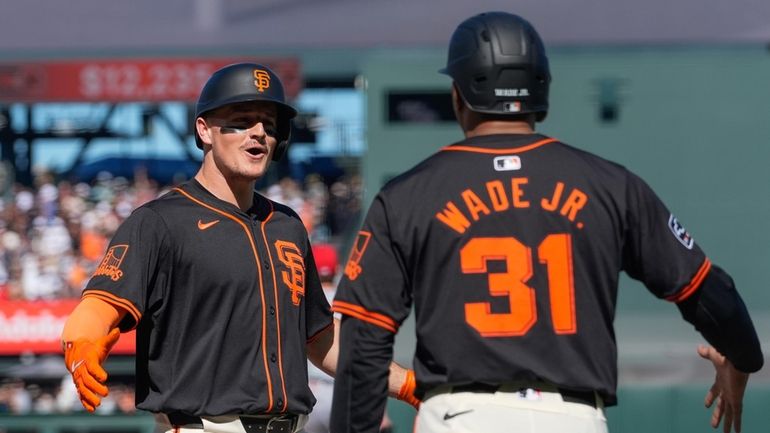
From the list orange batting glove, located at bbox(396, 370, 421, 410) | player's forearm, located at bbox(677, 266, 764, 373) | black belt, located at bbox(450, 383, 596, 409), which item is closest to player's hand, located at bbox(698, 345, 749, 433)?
player's forearm, located at bbox(677, 266, 764, 373)

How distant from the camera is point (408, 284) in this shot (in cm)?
316

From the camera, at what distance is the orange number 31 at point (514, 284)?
3.06m

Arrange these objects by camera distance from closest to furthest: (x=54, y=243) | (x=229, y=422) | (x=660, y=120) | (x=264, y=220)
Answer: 1. (x=229, y=422)
2. (x=264, y=220)
3. (x=54, y=243)
4. (x=660, y=120)

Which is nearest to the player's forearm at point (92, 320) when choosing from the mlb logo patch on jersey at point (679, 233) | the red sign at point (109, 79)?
the mlb logo patch on jersey at point (679, 233)

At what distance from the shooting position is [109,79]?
18531 millimetres

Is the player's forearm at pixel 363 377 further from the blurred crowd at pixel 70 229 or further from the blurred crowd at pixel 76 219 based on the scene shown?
the blurred crowd at pixel 76 219

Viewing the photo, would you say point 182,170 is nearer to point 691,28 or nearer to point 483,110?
point 691,28

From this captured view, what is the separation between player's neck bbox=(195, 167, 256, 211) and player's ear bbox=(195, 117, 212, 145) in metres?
0.10

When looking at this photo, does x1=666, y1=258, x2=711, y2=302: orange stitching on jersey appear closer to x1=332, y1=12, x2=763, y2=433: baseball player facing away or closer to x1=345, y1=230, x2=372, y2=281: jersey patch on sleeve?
x1=332, y1=12, x2=763, y2=433: baseball player facing away

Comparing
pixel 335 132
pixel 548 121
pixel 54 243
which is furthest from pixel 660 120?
pixel 54 243

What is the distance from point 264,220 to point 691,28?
14.9 m

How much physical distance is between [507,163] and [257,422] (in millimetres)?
1330

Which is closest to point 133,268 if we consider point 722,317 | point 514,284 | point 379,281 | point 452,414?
point 379,281

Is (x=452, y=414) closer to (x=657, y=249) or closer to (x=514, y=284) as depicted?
(x=514, y=284)
